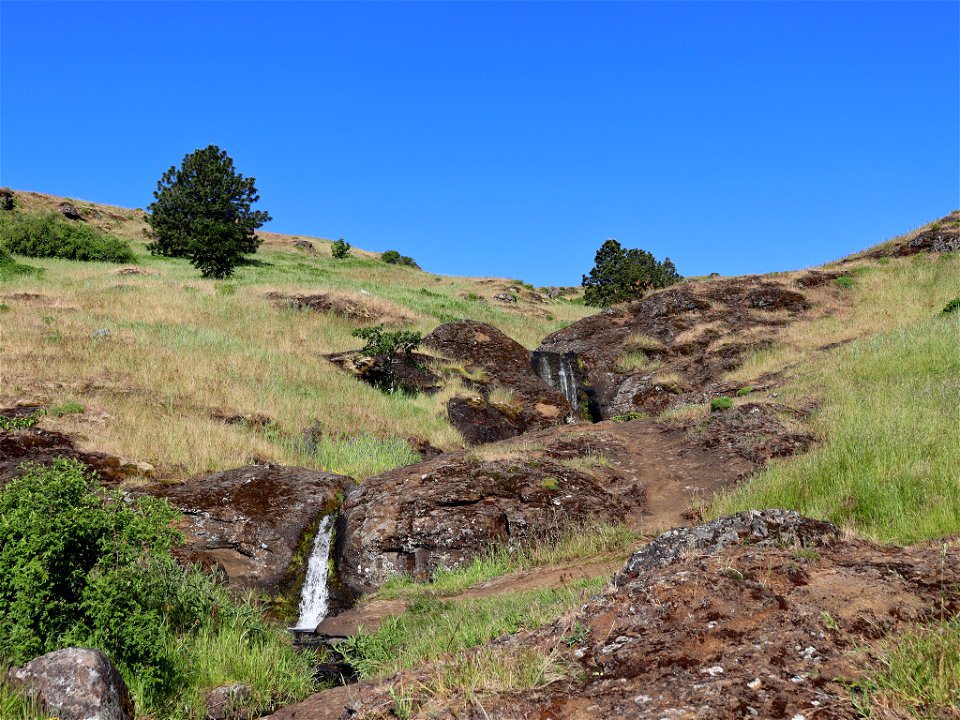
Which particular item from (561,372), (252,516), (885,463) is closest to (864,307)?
(561,372)

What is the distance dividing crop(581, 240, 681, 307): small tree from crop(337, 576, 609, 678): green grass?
39834 mm

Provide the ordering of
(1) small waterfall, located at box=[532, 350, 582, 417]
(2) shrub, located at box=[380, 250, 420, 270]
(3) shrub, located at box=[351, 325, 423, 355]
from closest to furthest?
(3) shrub, located at box=[351, 325, 423, 355] → (1) small waterfall, located at box=[532, 350, 582, 417] → (2) shrub, located at box=[380, 250, 420, 270]

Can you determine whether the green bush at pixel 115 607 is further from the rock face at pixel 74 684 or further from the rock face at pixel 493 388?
the rock face at pixel 493 388

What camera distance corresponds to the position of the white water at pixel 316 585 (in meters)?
11.5

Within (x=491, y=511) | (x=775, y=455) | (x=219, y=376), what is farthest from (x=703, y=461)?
(x=219, y=376)

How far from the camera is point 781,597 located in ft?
16.7

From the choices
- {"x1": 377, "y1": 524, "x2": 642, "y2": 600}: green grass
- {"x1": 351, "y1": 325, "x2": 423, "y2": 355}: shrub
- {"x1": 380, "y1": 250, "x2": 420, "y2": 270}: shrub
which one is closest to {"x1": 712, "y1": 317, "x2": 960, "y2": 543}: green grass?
{"x1": 377, "y1": 524, "x2": 642, "y2": 600}: green grass

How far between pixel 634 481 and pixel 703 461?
1589mm

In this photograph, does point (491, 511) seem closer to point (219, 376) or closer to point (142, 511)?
point (142, 511)

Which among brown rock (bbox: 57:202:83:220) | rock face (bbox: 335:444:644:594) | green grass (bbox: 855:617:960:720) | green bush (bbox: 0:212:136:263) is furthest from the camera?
brown rock (bbox: 57:202:83:220)

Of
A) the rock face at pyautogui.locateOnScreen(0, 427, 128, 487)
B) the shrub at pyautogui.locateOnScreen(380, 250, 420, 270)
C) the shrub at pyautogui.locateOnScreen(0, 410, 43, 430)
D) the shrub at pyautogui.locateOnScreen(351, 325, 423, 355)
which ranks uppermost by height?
the shrub at pyautogui.locateOnScreen(380, 250, 420, 270)

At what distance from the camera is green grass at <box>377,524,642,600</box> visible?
33.7 feet

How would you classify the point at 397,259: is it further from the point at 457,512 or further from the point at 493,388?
the point at 457,512

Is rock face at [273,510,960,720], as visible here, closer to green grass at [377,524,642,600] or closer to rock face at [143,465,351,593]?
green grass at [377,524,642,600]
